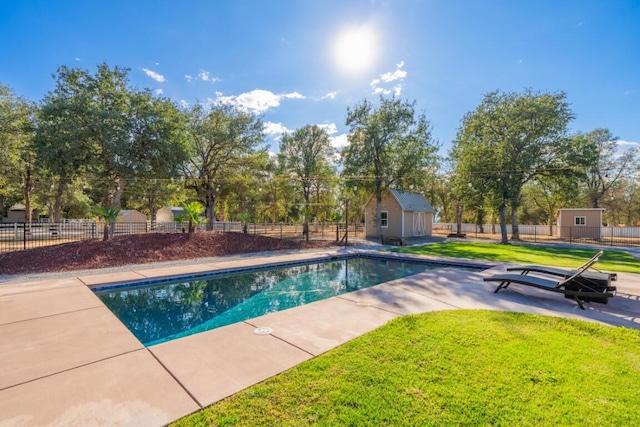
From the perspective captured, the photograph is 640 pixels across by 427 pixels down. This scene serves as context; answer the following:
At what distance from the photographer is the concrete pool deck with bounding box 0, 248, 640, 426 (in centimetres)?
231

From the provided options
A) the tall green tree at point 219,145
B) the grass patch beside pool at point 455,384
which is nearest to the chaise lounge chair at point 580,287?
the grass patch beside pool at point 455,384

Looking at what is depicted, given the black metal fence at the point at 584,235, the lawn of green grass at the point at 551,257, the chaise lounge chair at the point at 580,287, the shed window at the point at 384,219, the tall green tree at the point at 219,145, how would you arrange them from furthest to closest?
the shed window at the point at 384,219 → the black metal fence at the point at 584,235 → the tall green tree at the point at 219,145 → the lawn of green grass at the point at 551,257 → the chaise lounge chair at the point at 580,287

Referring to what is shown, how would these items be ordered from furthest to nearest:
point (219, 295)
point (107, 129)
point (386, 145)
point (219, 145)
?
1. point (219, 145)
2. point (386, 145)
3. point (107, 129)
4. point (219, 295)

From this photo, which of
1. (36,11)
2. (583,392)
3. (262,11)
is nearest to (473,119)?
(262,11)

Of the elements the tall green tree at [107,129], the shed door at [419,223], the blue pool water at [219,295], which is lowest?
the blue pool water at [219,295]

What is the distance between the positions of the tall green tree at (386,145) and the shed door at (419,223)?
4.63 metres

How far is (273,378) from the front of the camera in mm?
2668

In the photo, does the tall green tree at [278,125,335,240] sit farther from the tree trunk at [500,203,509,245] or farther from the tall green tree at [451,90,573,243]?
the tree trunk at [500,203,509,245]

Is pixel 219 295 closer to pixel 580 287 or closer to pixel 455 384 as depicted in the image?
pixel 455 384

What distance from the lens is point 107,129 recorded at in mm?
12734

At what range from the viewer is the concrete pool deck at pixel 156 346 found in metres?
2.31

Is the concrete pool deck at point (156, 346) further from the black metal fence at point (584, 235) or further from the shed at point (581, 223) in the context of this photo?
the shed at point (581, 223)

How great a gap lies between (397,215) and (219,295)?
51.3 ft

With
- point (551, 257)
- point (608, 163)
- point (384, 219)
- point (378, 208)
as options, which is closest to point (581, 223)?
point (608, 163)
